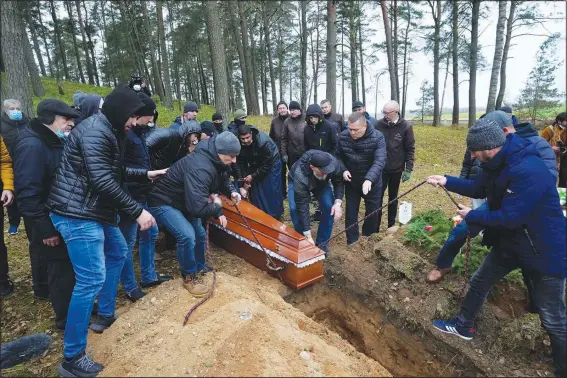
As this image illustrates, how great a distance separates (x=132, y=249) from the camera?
3.47m

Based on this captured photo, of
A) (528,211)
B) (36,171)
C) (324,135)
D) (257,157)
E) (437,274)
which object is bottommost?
(437,274)

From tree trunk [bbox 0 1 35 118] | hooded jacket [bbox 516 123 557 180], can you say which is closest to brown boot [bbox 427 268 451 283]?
hooded jacket [bbox 516 123 557 180]

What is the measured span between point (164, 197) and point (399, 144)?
10.8 ft

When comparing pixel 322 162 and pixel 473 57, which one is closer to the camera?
pixel 322 162

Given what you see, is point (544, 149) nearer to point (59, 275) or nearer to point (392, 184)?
point (392, 184)

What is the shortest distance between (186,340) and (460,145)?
40.7 feet

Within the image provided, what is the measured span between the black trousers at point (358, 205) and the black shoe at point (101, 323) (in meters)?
2.98

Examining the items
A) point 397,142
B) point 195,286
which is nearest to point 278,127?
point 397,142

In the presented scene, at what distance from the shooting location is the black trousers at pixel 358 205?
4414 mm

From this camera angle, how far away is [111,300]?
2.94m

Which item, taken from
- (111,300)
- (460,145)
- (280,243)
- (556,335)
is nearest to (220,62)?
(280,243)

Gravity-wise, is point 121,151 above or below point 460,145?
above

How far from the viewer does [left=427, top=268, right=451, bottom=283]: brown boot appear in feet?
12.1

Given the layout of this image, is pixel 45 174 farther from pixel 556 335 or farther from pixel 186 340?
pixel 556 335
